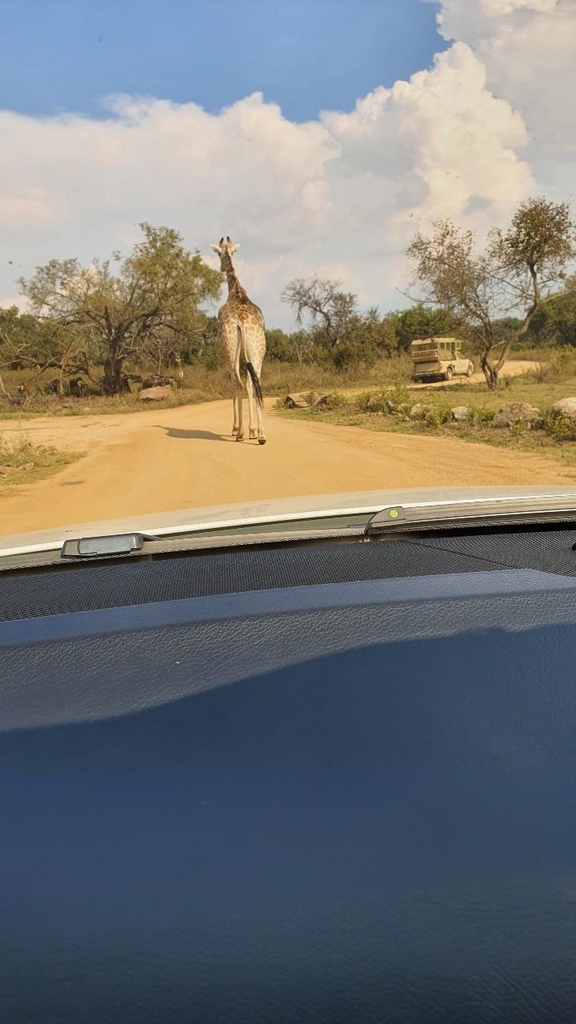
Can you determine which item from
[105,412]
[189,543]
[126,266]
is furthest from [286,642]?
[126,266]

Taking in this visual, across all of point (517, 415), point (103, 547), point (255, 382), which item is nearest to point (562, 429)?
point (517, 415)

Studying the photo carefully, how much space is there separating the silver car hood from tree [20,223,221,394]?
12.0 meters

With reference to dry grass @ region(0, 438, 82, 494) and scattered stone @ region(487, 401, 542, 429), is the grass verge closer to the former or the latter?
scattered stone @ region(487, 401, 542, 429)

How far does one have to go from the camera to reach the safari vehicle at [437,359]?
49.7 feet

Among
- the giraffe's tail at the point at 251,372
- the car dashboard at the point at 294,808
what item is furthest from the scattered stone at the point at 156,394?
the car dashboard at the point at 294,808

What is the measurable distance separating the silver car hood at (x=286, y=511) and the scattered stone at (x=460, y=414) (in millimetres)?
8430

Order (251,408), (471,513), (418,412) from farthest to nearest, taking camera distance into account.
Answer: (418,412) < (251,408) < (471,513)

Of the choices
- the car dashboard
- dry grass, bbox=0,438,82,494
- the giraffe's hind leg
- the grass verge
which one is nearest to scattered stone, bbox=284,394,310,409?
the grass verge

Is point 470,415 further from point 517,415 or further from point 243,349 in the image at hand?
point 243,349

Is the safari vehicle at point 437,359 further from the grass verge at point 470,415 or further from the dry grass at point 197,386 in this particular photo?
the dry grass at point 197,386

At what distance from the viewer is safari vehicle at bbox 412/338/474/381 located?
1514cm

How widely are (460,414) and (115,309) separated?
21.7 feet

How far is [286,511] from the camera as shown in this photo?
93.5 inches

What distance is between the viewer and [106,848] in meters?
0.80
